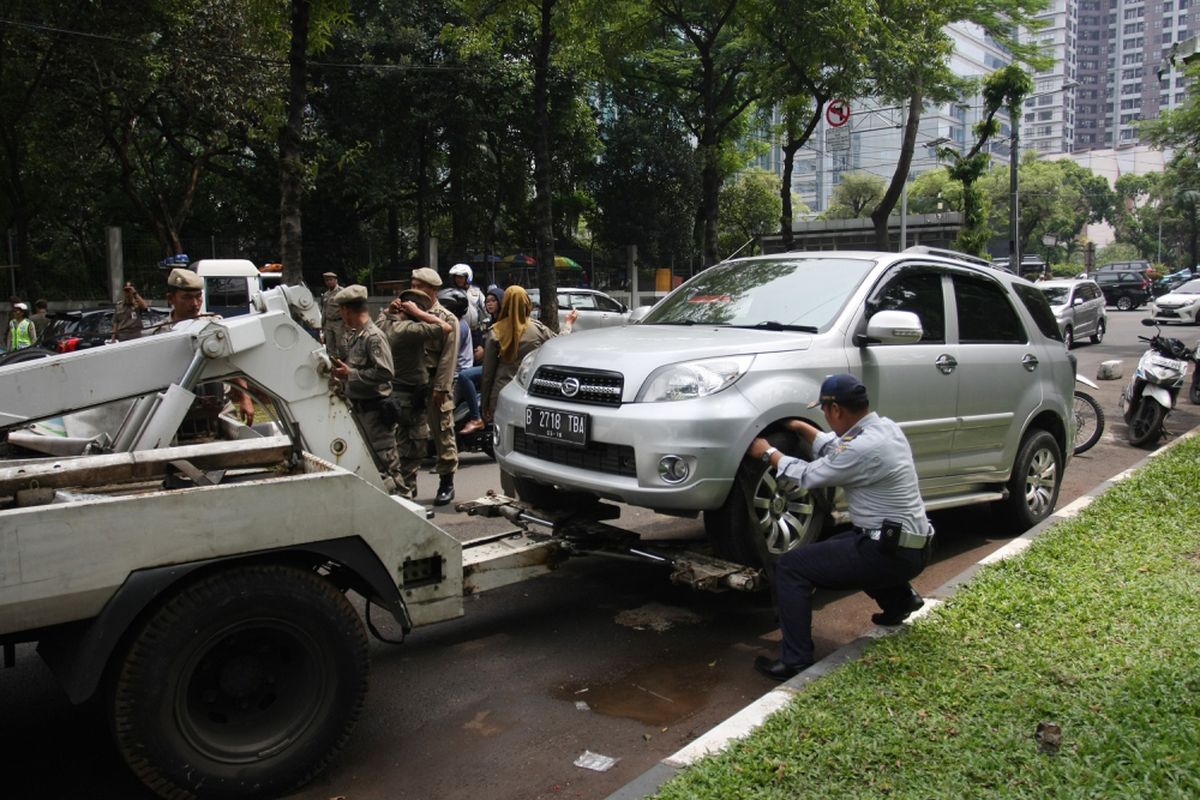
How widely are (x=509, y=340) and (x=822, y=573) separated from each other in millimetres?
4763

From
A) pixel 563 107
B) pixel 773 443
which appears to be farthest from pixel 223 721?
pixel 563 107


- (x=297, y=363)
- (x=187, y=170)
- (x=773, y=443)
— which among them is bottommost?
(x=773, y=443)

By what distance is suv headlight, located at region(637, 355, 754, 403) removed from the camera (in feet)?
15.0

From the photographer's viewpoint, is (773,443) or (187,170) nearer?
(773,443)

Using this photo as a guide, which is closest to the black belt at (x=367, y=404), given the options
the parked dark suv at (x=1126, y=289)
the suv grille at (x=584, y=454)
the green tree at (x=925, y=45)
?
the suv grille at (x=584, y=454)

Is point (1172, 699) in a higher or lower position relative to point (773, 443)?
lower

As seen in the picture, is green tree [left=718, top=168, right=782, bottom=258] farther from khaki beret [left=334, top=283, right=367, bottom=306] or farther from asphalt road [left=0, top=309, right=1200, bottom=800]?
asphalt road [left=0, top=309, right=1200, bottom=800]

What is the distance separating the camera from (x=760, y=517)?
4.70 metres

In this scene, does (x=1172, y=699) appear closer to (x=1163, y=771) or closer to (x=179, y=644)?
(x=1163, y=771)

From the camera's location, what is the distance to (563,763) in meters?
3.59

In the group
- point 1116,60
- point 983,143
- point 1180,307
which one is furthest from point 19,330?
point 1116,60

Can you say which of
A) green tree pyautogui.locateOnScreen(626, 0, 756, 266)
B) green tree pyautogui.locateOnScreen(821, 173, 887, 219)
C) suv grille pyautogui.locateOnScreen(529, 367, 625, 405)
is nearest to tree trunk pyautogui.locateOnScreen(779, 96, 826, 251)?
green tree pyautogui.locateOnScreen(626, 0, 756, 266)

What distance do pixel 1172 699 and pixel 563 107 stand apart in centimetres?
2479

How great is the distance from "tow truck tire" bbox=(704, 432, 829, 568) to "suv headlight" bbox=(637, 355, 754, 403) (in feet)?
1.29
